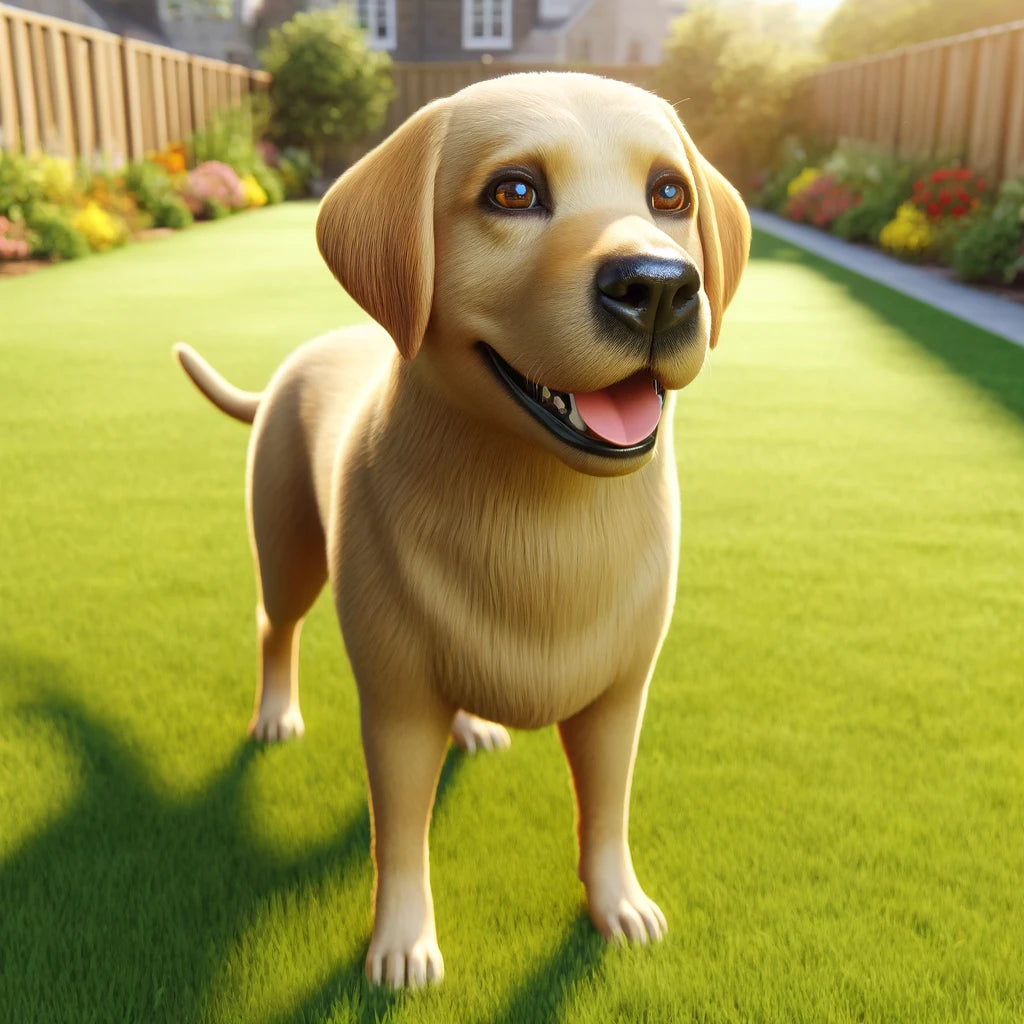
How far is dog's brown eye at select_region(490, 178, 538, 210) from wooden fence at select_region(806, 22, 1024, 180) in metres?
11.5

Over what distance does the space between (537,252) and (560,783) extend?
1439 millimetres

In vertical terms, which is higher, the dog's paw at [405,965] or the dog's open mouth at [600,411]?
the dog's open mouth at [600,411]

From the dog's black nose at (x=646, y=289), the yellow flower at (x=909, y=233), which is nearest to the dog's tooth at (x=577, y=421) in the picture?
the dog's black nose at (x=646, y=289)

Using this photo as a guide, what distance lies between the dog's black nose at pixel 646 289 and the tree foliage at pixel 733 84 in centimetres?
2028

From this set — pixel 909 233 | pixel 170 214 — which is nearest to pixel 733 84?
pixel 909 233

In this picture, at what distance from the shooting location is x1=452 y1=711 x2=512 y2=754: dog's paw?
2.59 meters

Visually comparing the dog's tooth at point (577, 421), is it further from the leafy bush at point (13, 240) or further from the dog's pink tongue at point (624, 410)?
the leafy bush at point (13, 240)

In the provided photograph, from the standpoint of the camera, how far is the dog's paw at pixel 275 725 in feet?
8.52

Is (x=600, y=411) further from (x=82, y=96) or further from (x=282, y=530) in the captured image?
(x=82, y=96)

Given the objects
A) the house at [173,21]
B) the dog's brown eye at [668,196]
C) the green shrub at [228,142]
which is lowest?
the dog's brown eye at [668,196]

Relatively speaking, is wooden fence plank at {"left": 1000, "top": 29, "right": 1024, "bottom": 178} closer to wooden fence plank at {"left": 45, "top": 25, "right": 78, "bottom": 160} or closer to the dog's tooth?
the dog's tooth

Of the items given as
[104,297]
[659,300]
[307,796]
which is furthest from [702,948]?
[104,297]

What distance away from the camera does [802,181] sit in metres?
17.8

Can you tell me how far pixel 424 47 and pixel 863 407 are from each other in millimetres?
35489
